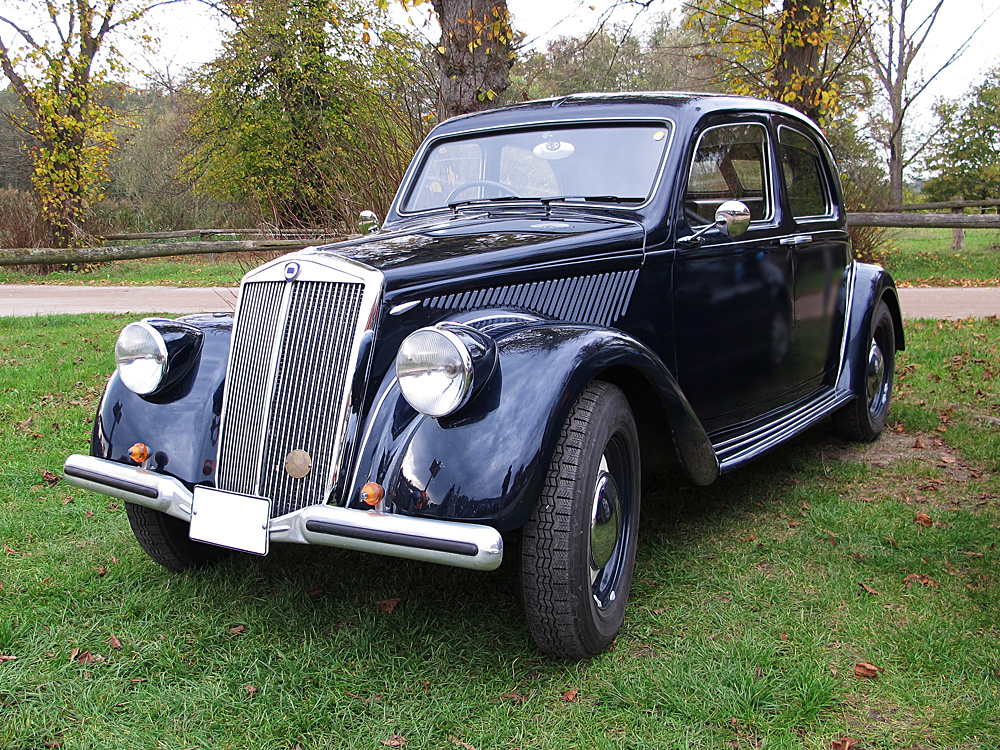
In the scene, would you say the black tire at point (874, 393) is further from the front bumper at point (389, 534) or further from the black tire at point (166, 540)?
the black tire at point (166, 540)

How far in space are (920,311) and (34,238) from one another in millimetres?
18648

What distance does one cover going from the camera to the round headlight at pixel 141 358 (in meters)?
2.79

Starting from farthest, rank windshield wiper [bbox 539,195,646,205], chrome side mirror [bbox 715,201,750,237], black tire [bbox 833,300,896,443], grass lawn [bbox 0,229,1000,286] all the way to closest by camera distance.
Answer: grass lawn [bbox 0,229,1000,286] → black tire [bbox 833,300,896,443] → windshield wiper [bbox 539,195,646,205] → chrome side mirror [bbox 715,201,750,237]

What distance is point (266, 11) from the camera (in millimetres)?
21109

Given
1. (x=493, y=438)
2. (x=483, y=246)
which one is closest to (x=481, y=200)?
(x=483, y=246)

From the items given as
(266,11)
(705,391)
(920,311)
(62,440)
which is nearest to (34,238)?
(266,11)

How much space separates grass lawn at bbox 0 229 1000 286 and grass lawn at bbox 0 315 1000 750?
9.08 m

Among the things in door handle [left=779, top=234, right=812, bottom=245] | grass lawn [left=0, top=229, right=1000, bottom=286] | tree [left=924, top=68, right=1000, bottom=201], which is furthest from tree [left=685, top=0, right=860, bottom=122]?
tree [left=924, top=68, right=1000, bottom=201]

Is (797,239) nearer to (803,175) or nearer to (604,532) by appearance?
(803,175)

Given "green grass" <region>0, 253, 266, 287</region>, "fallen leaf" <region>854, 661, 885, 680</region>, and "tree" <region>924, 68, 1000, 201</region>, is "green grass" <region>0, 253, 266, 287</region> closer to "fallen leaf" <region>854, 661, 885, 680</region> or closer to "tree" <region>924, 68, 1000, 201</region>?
"fallen leaf" <region>854, 661, 885, 680</region>

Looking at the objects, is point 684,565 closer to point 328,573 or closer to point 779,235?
point 328,573

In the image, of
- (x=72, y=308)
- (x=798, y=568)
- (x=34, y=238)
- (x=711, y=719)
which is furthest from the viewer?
(x=34, y=238)

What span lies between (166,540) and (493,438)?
4.97 feet

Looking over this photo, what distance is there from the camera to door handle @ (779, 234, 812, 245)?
387 cm
